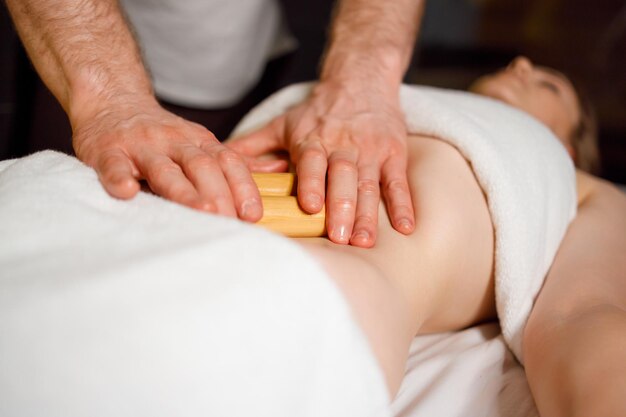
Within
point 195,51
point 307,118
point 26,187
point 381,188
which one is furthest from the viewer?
point 195,51

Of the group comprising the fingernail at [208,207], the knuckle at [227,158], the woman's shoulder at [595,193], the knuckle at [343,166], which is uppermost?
the knuckle at [227,158]

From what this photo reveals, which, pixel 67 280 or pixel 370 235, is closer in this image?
pixel 67 280

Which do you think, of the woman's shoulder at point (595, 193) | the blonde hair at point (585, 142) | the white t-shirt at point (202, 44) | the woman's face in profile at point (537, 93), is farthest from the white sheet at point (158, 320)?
the blonde hair at point (585, 142)

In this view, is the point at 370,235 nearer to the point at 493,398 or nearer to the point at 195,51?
the point at 493,398

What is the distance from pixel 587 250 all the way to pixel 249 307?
2.46ft

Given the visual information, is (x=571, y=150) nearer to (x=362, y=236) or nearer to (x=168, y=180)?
(x=362, y=236)

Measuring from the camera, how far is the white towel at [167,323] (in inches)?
24.7

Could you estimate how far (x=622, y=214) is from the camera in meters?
1.29

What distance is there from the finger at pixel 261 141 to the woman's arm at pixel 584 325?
0.56 metres

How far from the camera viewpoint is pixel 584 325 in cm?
95

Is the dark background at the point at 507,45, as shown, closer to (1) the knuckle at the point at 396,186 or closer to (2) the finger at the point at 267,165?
(2) the finger at the point at 267,165

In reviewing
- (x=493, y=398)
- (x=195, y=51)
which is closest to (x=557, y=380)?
(x=493, y=398)

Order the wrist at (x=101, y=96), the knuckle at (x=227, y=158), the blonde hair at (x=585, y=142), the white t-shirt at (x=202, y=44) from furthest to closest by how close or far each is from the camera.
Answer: the blonde hair at (x=585, y=142), the white t-shirt at (x=202, y=44), the wrist at (x=101, y=96), the knuckle at (x=227, y=158)

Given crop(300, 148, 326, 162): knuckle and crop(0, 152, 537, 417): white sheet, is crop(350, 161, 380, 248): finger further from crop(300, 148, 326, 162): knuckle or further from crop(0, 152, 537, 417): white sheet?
crop(0, 152, 537, 417): white sheet
